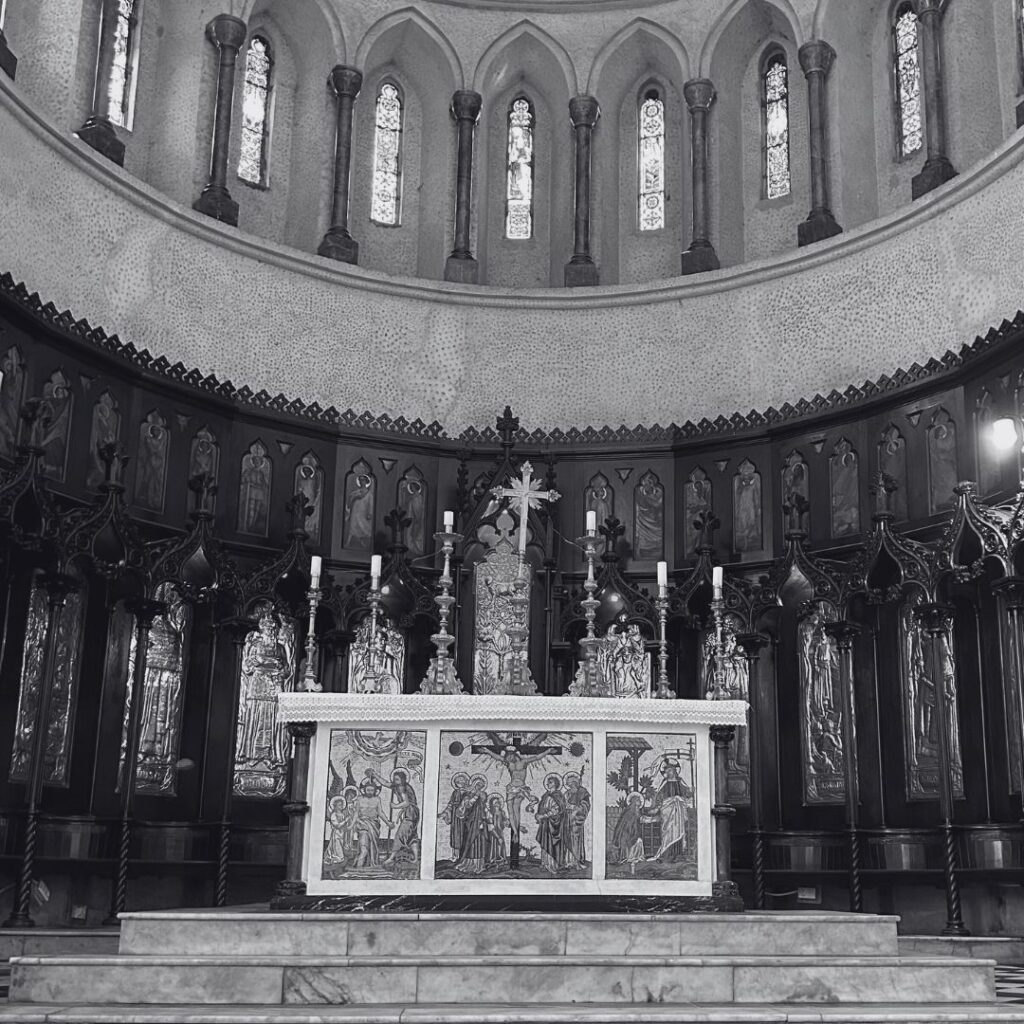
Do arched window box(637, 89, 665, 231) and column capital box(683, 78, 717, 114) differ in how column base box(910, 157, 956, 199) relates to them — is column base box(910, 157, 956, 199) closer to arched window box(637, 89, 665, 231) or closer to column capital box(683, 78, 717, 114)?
column capital box(683, 78, 717, 114)

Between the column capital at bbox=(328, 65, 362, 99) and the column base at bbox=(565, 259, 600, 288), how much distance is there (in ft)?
13.4

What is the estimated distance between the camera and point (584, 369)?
19.2 m

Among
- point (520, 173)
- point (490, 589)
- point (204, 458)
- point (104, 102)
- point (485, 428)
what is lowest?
point (490, 589)

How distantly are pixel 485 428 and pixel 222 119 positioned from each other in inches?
218

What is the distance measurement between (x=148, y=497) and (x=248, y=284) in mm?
3714

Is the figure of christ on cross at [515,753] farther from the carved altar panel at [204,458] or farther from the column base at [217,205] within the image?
the column base at [217,205]

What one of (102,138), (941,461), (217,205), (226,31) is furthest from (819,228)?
(102,138)

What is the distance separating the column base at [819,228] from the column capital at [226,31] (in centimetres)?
822

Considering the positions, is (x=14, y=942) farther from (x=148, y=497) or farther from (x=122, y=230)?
(x=122, y=230)

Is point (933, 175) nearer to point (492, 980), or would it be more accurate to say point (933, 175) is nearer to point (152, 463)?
point (152, 463)

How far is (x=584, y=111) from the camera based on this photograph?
20.4 meters

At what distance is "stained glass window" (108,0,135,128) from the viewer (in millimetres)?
18078

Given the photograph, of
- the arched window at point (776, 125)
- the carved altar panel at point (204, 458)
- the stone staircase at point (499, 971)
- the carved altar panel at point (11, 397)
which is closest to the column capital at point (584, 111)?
the arched window at point (776, 125)

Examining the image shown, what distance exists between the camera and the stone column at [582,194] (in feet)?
64.8
